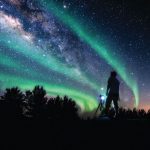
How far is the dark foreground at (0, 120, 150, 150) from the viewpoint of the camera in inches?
366

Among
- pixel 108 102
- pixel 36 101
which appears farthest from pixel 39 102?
pixel 108 102

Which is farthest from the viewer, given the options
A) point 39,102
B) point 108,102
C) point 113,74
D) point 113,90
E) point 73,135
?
point 39,102

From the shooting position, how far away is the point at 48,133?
10.1 m

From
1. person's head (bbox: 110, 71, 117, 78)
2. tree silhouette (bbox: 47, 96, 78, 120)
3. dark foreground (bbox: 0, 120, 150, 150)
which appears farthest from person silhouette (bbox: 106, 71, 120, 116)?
tree silhouette (bbox: 47, 96, 78, 120)

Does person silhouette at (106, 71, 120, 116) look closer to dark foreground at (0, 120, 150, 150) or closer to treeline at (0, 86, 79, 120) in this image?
dark foreground at (0, 120, 150, 150)

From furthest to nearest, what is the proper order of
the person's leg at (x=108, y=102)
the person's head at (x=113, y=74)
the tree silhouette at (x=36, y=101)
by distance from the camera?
the tree silhouette at (x=36, y=101)
the person's leg at (x=108, y=102)
the person's head at (x=113, y=74)

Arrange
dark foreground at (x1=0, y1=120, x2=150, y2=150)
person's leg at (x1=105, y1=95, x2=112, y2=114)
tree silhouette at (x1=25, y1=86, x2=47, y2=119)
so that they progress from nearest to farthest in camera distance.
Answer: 1. dark foreground at (x1=0, y1=120, x2=150, y2=150)
2. person's leg at (x1=105, y1=95, x2=112, y2=114)
3. tree silhouette at (x1=25, y1=86, x2=47, y2=119)

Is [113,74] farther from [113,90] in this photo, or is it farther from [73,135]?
[73,135]

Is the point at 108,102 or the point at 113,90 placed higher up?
the point at 113,90

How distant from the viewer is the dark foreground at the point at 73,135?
9.30 m

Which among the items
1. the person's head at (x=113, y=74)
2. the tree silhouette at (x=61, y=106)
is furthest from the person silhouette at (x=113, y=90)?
the tree silhouette at (x=61, y=106)

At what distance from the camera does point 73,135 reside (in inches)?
399

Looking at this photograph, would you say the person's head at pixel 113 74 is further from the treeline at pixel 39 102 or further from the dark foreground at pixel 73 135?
the treeline at pixel 39 102

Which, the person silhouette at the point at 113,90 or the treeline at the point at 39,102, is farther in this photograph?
the treeline at the point at 39,102
